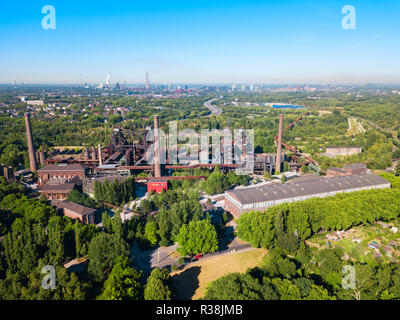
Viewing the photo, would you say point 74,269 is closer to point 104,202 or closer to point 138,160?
point 104,202

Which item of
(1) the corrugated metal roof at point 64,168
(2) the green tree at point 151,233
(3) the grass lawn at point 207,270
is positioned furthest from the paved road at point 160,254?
(1) the corrugated metal roof at point 64,168

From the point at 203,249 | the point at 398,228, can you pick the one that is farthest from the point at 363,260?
the point at 203,249

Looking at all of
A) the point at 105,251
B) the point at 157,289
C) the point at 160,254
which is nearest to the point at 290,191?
the point at 160,254

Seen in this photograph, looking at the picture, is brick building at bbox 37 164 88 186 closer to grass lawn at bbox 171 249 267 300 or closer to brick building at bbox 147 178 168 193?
brick building at bbox 147 178 168 193

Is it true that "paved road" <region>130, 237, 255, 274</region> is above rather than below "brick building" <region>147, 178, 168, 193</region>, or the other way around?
below

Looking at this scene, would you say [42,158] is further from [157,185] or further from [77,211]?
[77,211]

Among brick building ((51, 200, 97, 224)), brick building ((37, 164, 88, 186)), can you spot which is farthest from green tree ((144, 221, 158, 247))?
brick building ((37, 164, 88, 186))
